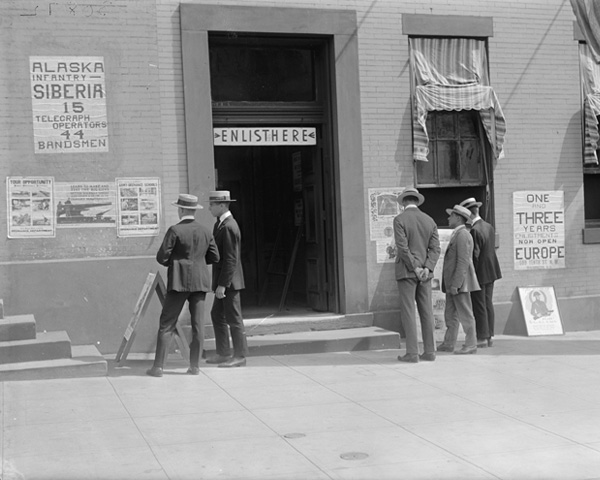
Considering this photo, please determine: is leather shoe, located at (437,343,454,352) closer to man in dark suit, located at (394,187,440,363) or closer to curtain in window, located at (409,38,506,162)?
man in dark suit, located at (394,187,440,363)

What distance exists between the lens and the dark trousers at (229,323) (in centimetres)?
993

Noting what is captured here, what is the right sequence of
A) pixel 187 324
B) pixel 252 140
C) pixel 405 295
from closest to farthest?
pixel 405 295 < pixel 187 324 < pixel 252 140

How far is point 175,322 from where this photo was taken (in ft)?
31.7

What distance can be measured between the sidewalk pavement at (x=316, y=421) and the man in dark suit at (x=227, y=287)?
259 mm

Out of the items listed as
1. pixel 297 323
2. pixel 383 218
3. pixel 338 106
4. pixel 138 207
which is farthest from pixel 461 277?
pixel 138 207

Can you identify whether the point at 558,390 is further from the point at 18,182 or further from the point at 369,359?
the point at 18,182

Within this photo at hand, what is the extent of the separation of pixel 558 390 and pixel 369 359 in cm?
261

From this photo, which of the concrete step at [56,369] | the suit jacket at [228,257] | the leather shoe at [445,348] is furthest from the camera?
the leather shoe at [445,348]

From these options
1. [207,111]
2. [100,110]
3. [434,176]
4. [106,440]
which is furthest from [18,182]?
[434,176]

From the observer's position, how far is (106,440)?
269 inches

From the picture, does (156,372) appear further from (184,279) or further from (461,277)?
(461,277)

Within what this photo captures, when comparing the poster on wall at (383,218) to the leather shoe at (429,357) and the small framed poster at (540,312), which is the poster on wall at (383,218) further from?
the small framed poster at (540,312)

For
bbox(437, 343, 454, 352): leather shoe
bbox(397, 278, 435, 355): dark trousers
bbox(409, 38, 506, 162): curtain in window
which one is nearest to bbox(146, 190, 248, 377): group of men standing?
bbox(397, 278, 435, 355): dark trousers

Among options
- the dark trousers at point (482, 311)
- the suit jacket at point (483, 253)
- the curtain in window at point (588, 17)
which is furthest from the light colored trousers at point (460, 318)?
the curtain in window at point (588, 17)
